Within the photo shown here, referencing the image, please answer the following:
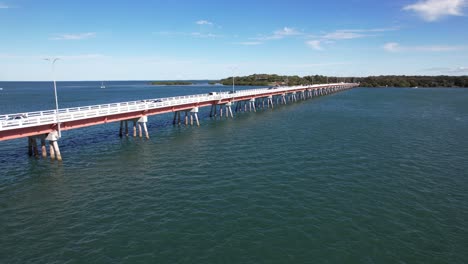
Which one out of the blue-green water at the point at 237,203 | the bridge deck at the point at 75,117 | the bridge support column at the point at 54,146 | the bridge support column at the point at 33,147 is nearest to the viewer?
the blue-green water at the point at 237,203

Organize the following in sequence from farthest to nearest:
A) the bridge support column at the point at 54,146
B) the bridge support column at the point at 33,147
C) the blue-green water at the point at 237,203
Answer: the bridge support column at the point at 33,147 → the bridge support column at the point at 54,146 → the blue-green water at the point at 237,203

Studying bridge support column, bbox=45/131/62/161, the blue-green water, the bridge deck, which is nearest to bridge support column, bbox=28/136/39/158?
the blue-green water

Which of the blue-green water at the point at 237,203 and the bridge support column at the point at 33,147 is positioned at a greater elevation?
the bridge support column at the point at 33,147

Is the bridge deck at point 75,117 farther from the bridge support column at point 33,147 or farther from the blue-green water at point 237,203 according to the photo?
Answer: the blue-green water at point 237,203

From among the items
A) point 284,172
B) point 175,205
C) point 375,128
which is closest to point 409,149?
point 375,128

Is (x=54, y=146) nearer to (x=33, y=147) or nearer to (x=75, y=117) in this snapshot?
(x=33, y=147)

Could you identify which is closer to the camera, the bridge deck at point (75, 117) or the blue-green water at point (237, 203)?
the blue-green water at point (237, 203)

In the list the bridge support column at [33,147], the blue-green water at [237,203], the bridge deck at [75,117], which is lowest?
the blue-green water at [237,203]

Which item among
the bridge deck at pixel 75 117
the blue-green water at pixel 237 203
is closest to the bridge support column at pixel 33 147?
the blue-green water at pixel 237 203
